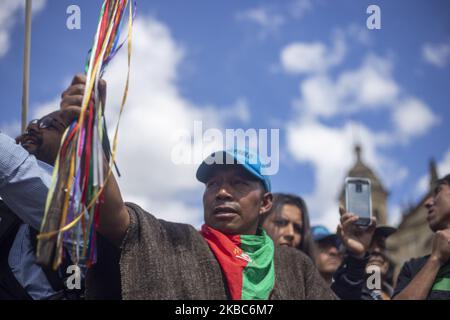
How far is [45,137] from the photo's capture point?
8.60 ft

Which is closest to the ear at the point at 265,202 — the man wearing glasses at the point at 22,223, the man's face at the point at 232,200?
the man's face at the point at 232,200

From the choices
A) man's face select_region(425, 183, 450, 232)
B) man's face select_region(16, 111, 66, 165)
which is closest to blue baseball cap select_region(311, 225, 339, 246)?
man's face select_region(425, 183, 450, 232)

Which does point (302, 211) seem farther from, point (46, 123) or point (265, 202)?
point (46, 123)

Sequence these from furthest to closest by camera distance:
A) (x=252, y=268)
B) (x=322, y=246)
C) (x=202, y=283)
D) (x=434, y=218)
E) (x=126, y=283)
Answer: (x=322, y=246), (x=434, y=218), (x=252, y=268), (x=202, y=283), (x=126, y=283)

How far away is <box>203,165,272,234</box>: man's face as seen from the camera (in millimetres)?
2498

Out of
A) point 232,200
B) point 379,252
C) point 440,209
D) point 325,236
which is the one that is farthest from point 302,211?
point 232,200

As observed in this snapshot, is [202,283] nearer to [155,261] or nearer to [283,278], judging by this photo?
[155,261]

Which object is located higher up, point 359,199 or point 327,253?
point 359,199

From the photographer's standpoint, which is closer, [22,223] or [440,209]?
[22,223]

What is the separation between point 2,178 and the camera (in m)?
2.18

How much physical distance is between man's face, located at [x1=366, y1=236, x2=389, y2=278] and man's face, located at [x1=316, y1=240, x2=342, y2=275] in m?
0.26

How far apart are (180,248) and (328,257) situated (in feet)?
8.03
